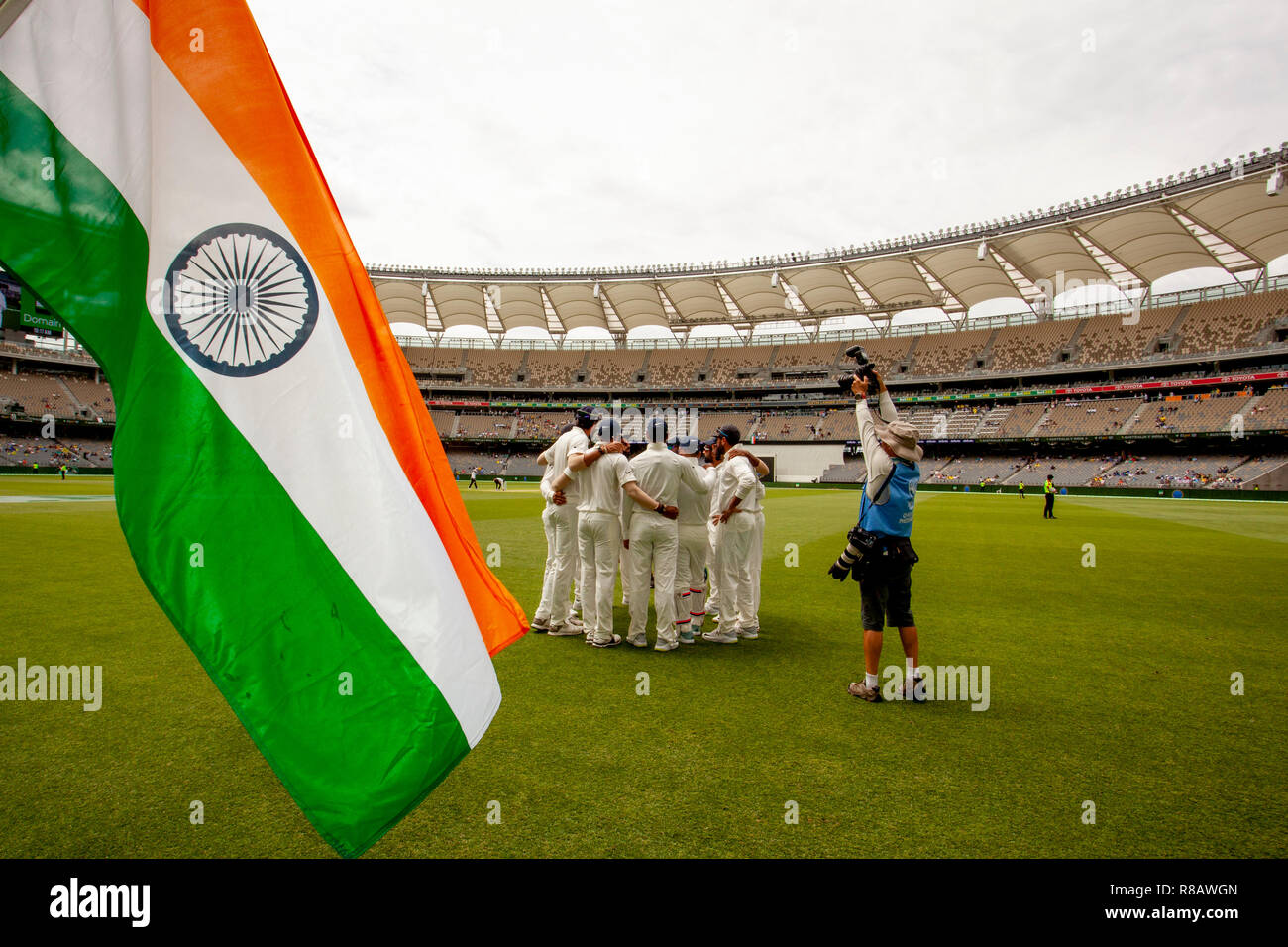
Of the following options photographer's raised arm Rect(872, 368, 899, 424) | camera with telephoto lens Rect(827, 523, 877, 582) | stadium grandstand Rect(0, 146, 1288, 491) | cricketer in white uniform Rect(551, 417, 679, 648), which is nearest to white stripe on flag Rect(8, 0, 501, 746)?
camera with telephoto lens Rect(827, 523, 877, 582)

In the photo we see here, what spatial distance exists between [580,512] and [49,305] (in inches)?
170

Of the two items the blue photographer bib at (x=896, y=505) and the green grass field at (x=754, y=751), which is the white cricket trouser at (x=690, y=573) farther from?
the blue photographer bib at (x=896, y=505)

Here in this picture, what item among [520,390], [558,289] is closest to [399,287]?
[558,289]

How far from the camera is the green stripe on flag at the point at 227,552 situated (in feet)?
5.50

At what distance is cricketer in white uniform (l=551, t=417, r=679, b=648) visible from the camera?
18.5ft

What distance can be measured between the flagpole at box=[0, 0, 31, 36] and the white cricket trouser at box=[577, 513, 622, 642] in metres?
4.55

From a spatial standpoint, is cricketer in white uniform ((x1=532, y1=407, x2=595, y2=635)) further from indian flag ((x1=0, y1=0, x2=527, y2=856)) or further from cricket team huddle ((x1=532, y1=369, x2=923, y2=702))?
indian flag ((x1=0, y1=0, x2=527, y2=856))

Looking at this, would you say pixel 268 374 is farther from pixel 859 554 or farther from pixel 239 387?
pixel 859 554

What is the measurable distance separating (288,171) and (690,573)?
4.83 meters

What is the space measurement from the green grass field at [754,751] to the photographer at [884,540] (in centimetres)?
41

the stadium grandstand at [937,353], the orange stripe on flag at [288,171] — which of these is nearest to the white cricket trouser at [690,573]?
the orange stripe on flag at [288,171]

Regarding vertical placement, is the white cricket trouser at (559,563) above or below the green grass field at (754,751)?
above

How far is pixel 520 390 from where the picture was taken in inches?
2687
